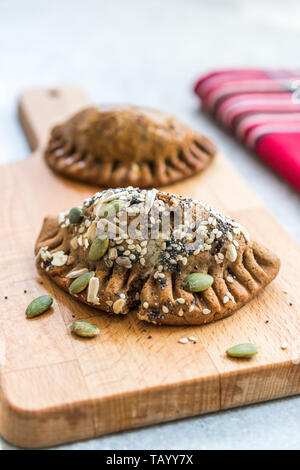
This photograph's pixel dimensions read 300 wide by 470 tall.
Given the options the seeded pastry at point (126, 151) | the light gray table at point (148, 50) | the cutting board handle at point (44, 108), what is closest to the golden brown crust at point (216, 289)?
the light gray table at point (148, 50)

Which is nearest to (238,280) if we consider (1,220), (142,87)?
(1,220)

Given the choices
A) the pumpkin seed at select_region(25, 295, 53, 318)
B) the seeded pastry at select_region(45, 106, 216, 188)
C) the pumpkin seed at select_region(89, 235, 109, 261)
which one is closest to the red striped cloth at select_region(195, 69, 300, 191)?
the seeded pastry at select_region(45, 106, 216, 188)

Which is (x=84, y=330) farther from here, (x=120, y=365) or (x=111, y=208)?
(x=111, y=208)

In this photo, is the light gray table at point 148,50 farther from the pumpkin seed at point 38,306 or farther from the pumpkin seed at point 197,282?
the pumpkin seed at point 38,306

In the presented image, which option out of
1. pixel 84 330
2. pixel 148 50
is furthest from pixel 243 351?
pixel 148 50

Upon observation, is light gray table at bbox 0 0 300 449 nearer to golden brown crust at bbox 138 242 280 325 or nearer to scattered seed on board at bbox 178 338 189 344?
golden brown crust at bbox 138 242 280 325

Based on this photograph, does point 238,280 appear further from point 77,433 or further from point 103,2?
point 103,2
